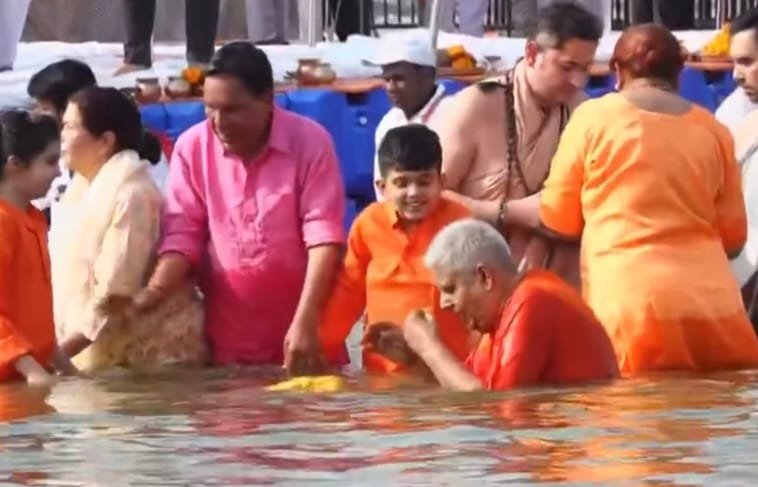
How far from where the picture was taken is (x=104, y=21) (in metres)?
19.9

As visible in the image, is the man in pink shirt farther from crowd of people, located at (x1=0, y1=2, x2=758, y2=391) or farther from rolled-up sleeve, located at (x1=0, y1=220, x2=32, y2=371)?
rolled-up sleeve, located at (x1=0, y1=220, x2=32, y2=371)

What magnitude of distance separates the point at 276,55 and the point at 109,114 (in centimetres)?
612

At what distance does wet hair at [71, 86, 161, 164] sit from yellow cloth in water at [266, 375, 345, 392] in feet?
3.67

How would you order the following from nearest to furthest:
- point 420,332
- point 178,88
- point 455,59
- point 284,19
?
1. point 420,332
2. point 178,88
3. point 455,59
4. point 284,19

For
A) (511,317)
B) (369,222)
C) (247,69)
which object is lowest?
(511,317)

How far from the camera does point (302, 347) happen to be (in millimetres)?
9023

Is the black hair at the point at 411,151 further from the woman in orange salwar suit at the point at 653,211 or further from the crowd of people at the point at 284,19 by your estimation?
the crowd of people at the point at 284,19

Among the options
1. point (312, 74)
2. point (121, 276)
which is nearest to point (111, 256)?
point (121, 276)

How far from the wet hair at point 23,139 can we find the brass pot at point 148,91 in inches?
176

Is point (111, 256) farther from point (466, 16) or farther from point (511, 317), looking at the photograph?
point (466, 16)

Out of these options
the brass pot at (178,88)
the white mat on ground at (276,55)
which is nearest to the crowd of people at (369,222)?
the white mat on ground at (276,55)

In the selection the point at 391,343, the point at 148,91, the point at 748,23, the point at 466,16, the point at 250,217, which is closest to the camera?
the point at 391,343

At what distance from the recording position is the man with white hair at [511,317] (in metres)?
8.05

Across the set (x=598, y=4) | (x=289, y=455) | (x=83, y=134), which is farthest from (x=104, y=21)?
(x=289, y=455)
